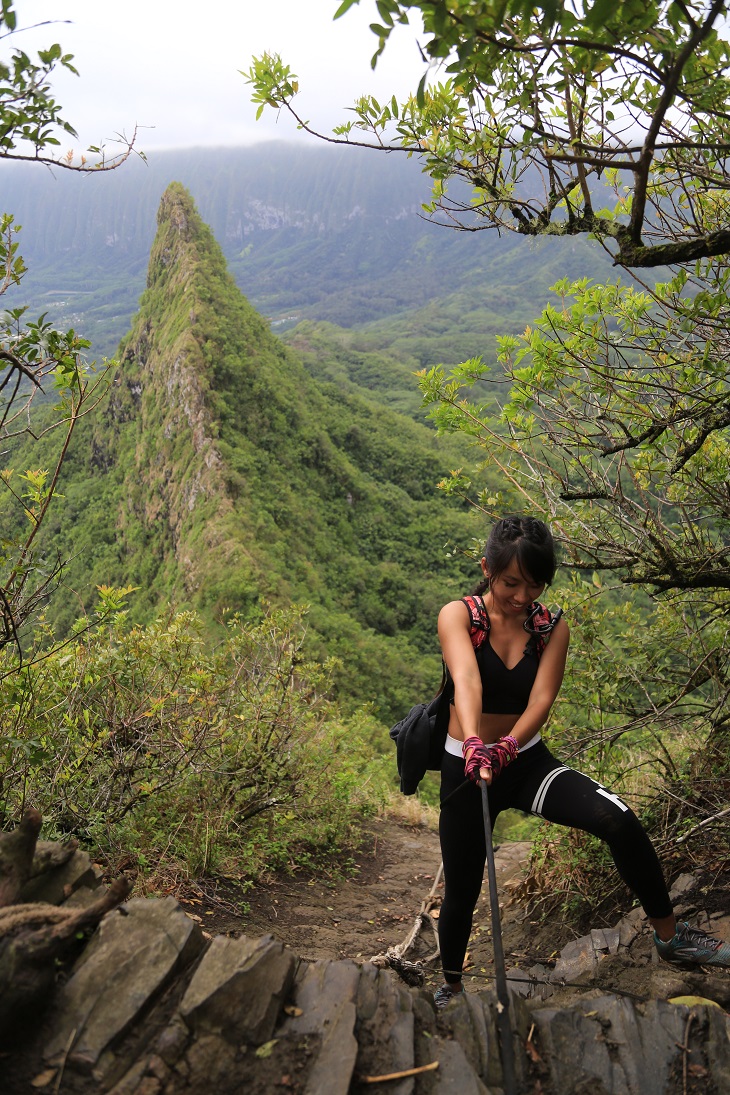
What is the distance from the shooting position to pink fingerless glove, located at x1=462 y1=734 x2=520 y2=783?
7.46 feet

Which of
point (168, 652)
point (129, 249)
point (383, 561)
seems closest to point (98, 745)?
point (168, 652)

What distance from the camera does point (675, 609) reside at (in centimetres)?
445

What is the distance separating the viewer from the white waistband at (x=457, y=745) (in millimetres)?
2491

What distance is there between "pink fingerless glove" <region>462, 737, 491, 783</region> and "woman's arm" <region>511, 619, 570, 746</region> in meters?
0.16

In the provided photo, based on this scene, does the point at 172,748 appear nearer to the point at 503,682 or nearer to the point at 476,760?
the point at 503,682

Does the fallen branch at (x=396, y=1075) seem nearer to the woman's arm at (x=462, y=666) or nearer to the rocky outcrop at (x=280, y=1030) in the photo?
the rocky outcrop at (x=280, y=1030)

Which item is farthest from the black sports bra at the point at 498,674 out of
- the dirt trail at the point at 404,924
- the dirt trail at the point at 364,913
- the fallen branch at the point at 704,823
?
the dirt trail at the point at 364,913

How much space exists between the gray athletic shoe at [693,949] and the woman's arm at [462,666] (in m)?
0.93

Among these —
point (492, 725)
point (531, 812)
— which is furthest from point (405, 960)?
point (492, 725)

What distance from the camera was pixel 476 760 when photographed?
2.27 metres

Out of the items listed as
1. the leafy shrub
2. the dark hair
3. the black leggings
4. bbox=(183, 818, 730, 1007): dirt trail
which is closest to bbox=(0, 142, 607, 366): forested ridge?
bbox=(183, 818, 730, 1007): dirt trail

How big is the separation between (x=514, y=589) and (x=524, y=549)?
0.15 meters

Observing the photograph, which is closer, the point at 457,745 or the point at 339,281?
the point at 457,745

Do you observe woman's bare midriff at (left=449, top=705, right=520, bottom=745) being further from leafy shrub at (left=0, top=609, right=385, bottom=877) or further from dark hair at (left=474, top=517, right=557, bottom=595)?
leafy shrub at (left=0, top=609, right=385, bottom=877)
